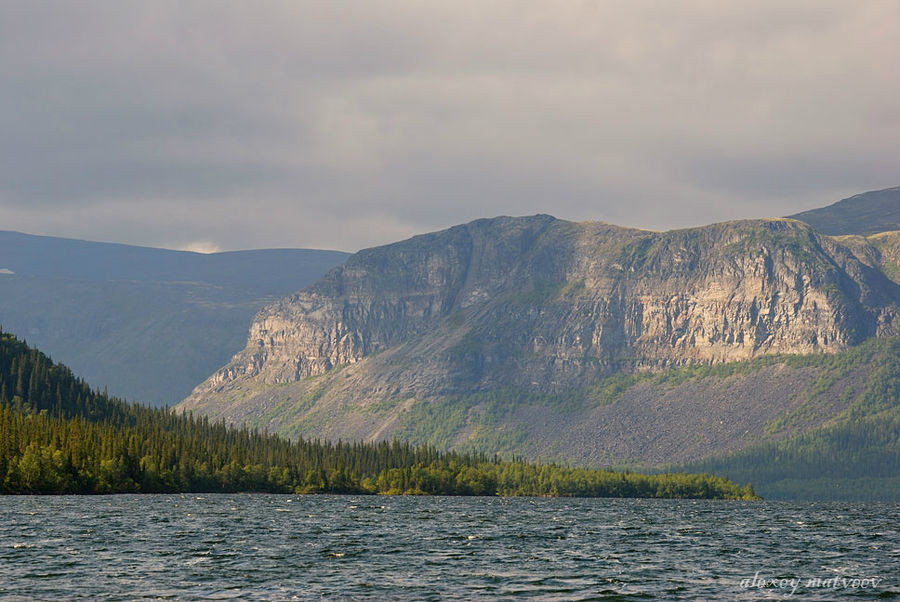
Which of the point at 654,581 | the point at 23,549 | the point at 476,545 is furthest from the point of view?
the point at 476,545

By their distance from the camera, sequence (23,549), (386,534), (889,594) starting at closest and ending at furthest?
(889,594) → (23,549) → (386,534)

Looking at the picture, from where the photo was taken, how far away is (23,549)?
5153 inches

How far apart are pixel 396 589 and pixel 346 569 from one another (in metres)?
17.2

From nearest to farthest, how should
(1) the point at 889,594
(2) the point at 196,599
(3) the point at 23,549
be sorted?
1. (2) the point at 196,599
2. (1) the point at 889,594
3. (3) the point at 23,549

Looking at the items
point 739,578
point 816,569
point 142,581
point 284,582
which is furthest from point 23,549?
point 816,569

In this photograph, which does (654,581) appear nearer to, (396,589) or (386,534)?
(396,589)

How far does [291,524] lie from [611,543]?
183 feet

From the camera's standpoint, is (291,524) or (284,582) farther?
(291,524)

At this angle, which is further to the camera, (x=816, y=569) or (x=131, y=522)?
(x=131, y=522)

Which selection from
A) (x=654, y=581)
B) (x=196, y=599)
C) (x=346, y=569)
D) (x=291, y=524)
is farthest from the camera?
(x=291, y=524)

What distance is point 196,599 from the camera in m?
96.1

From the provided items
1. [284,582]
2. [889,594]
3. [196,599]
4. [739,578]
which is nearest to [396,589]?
[284,582]

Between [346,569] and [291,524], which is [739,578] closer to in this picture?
[346,569]

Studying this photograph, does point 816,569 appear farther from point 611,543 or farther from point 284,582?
point 284,582
